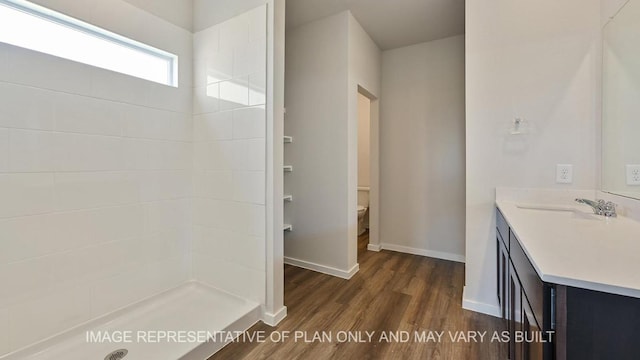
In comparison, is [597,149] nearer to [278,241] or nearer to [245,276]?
[278,241]

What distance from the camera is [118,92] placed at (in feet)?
5.83

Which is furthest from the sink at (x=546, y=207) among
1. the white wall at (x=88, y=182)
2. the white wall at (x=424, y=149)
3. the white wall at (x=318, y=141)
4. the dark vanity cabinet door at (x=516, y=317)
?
the white wall at (x=88, y=182)

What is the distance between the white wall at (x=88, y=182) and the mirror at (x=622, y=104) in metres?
2.88

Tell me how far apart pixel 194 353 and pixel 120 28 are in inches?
84.0

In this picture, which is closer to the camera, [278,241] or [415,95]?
[278,241]

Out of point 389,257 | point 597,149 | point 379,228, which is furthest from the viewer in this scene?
point 379,228

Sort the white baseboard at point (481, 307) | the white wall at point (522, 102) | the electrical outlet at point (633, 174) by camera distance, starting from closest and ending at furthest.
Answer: the electrical outlet at point (633, 174) → the white wall at point (522, 102) → the white baseboard at point (481, 307)

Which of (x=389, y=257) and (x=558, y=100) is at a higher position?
(x=558, y=100)

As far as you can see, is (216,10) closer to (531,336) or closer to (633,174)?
(531,336)

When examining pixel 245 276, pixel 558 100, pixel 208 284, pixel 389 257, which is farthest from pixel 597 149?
pixel 208 284

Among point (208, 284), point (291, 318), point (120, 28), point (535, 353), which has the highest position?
point (120, 28)

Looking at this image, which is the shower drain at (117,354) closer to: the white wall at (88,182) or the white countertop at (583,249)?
the white wall at (88,182)

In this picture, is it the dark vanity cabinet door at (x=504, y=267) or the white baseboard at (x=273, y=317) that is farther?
the white baseboard at (x=273, y=317)

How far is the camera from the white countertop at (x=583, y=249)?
0.66 m
